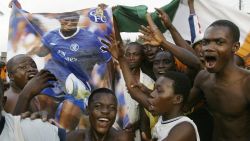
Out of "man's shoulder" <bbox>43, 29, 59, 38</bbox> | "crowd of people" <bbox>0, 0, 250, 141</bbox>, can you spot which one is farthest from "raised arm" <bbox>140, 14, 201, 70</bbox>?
"man's shoulder" <bbox>43, 29, 59, 38</bbox>

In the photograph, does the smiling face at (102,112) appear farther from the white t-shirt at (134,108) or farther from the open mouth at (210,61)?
the white t-shirt at (134,108)

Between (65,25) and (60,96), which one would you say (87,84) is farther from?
(65,25)

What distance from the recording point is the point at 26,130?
2414 mm

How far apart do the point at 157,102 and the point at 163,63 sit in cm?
133

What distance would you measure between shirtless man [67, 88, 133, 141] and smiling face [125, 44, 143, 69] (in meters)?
1.38

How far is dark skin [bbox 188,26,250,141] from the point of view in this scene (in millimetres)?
3445

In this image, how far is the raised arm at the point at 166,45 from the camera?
4.04m

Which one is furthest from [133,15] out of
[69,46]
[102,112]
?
[102,112]

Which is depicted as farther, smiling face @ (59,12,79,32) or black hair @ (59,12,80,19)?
black hair @ (59,12,80,19)

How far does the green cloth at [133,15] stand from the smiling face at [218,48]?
2468 millimetres

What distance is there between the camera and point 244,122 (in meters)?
3.62

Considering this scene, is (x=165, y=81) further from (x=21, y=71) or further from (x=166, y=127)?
(x=21, y=71)

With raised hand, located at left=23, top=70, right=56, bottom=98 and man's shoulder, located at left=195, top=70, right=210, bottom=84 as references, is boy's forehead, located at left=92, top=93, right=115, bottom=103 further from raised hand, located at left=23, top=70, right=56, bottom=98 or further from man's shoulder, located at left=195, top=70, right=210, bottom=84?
man's shoulder, located at left=195, top=70, right=210, bottom=84

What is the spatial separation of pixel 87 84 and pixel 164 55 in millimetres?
1021
